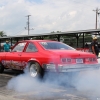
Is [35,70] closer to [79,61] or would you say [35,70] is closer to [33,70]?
[33,70]

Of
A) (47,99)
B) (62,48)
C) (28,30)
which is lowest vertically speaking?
(47,99)

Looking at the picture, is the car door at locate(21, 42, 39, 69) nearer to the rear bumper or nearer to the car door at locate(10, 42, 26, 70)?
the car door at locate(10, 42, 26, 70)

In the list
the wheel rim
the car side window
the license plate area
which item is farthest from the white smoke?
the car side window

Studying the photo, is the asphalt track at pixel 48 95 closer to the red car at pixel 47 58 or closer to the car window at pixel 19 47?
the red car at pixel 47 58

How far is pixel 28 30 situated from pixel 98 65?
70006mm

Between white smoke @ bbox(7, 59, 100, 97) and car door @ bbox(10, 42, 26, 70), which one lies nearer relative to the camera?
white smoke @ bbox(7, 59, 100, 97)

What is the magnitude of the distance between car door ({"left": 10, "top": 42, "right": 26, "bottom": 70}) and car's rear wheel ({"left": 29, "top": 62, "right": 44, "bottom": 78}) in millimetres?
757

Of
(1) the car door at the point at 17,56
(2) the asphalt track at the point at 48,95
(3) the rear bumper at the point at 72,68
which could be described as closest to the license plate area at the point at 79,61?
(3) the rear bumper at the point at 72,68

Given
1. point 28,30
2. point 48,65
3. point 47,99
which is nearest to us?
point 47,99

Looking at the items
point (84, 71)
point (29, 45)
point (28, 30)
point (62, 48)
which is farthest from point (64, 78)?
point (28, 30)

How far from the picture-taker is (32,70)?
838cm

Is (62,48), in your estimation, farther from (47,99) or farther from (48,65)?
(47,99)

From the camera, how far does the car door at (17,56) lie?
9.11 metres

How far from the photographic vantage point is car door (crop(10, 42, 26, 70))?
29.9ft
